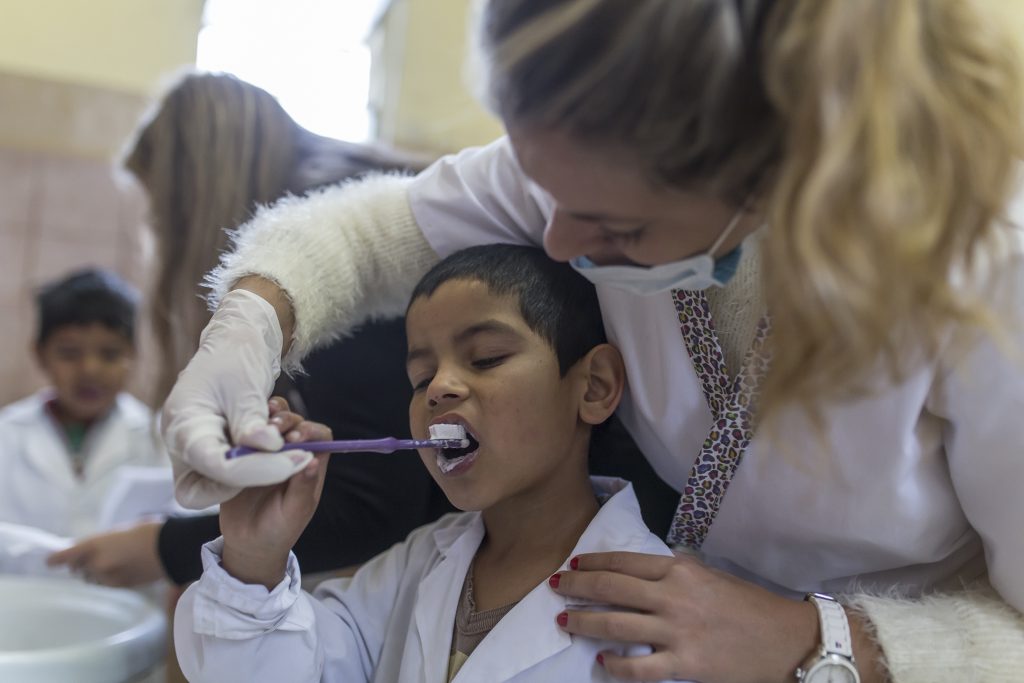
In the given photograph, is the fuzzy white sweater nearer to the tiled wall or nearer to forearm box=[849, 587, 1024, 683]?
forearm box=[849, 587, 1024, 683]

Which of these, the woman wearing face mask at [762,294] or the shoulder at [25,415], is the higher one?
the woman wearing face mask at [762,294]

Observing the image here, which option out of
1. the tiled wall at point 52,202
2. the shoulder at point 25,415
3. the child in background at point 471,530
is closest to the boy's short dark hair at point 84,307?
the shoulder at point 25,415

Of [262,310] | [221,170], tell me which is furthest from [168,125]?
[262,310]

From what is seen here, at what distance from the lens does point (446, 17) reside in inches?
108

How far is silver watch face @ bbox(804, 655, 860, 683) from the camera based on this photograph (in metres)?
0.85

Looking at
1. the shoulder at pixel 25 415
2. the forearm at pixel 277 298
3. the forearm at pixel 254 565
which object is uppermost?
the forearm at pixel 277 298

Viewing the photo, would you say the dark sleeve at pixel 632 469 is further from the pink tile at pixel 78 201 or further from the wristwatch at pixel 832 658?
the pink tile at pixel 78 201

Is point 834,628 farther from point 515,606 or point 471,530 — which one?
point 471,530

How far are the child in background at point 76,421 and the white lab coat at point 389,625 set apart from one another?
1244 millimetres

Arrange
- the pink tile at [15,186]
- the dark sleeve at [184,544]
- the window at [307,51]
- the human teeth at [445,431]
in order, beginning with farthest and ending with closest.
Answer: the window at [307,51] → the pink tile at [15,186] → the dark sleeve at [184,544] → the human teeth at [445,431]

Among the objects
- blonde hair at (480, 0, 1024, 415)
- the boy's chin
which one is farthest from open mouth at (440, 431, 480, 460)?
the boy's chin

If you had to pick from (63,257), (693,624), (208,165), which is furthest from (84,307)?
(693,624)

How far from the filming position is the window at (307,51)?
9.96 ft

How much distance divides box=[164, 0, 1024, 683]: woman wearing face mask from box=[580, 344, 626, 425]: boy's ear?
2 cm
